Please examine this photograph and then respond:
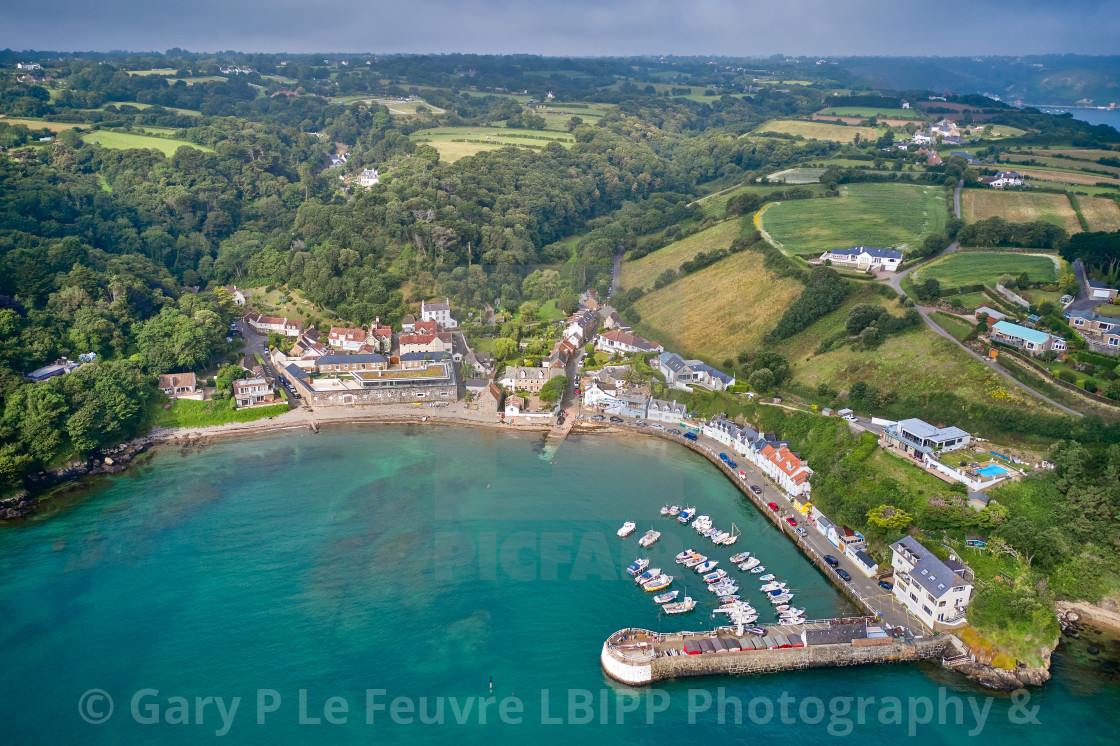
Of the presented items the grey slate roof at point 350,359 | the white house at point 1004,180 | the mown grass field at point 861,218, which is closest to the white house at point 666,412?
the grey slate roof at point 350,359

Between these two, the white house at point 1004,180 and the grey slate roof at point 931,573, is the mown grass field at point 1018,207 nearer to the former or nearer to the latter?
the white house at point 1004,180

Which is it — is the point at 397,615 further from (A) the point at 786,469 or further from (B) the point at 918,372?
(B) the point at 918,372

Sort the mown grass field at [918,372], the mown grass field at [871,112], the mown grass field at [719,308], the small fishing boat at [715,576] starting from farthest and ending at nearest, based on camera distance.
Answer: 1. the mown grass field at [871,112]
2. the mown grass field at [719,308]
3. the mown grass field at [918,372]
4. the small fishing boat at [715,576]

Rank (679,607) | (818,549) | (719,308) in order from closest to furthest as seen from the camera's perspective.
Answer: (679,607) → (818,549) → (719,308)

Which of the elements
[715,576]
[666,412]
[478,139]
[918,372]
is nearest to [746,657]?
[715,576]

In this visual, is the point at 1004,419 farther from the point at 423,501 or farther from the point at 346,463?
the point at 346,463

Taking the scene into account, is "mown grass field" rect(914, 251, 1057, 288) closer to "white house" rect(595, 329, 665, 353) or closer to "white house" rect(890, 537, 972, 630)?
"white house" rect(595, 329, 665, 353)

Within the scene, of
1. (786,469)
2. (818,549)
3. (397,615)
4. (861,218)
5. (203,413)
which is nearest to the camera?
(397,615)
